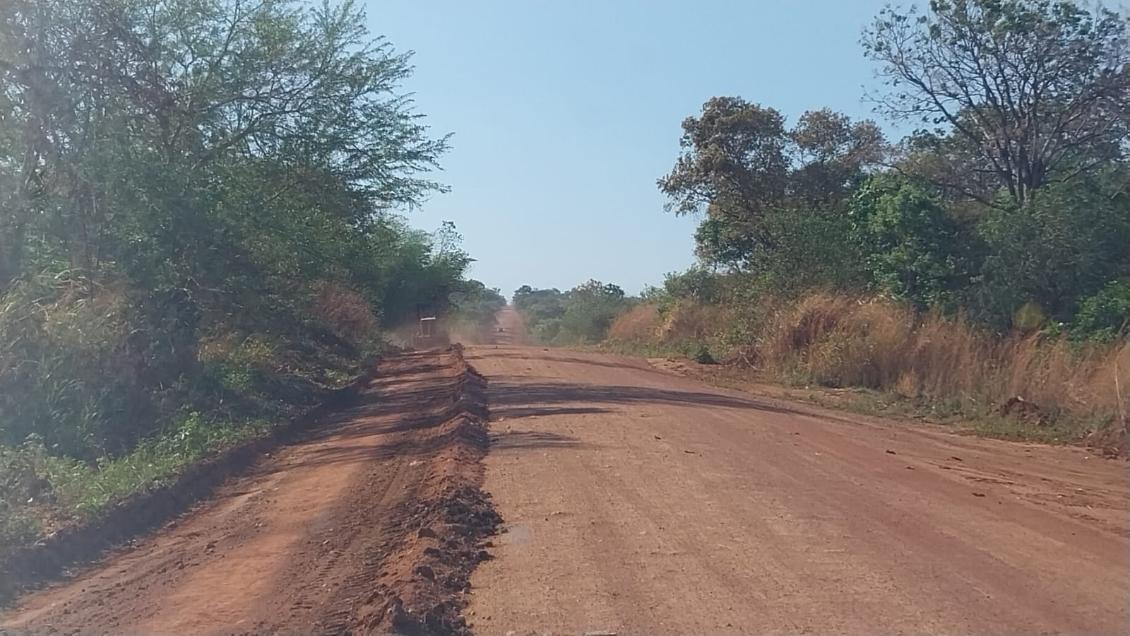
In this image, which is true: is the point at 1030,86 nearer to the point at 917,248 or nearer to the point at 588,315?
the point at 917,248

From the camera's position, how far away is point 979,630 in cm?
665

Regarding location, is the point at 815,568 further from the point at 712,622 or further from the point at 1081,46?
the point at 1081,46

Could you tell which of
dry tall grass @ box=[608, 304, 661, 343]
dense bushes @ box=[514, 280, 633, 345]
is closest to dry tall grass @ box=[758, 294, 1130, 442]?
dry tall grass @ box=[608, 304, 661, 343]

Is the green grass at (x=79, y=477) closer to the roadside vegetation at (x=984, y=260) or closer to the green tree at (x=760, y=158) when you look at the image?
the roadside vegetation at (x=984, y=260)

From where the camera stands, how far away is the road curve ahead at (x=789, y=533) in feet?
23.1

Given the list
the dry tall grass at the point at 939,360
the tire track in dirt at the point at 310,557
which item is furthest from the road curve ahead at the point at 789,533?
the dry tall grass at the point at 939,360

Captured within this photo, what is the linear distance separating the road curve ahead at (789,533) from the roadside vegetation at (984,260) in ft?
12.3

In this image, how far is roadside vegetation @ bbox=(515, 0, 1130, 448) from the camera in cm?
1983

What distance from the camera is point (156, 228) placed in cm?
1825

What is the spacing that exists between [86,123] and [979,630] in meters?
15.3

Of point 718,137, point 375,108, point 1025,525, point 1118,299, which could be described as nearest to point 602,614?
point 1025,525

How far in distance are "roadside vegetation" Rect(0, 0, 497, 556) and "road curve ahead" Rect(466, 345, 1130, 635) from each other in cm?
458

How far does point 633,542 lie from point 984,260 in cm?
1781

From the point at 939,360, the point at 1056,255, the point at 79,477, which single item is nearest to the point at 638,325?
the point at 939,360
